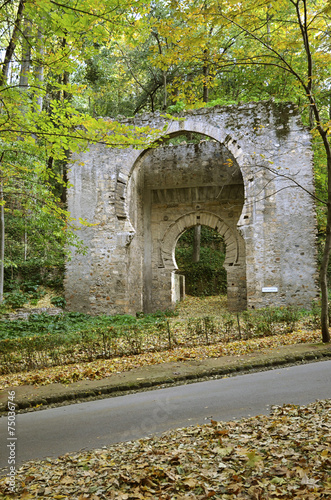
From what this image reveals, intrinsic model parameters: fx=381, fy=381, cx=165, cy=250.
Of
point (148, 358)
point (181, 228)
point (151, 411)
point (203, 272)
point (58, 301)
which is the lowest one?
point (151, 411)

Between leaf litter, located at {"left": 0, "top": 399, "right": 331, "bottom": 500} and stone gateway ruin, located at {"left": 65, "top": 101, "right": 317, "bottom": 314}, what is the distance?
8.43m

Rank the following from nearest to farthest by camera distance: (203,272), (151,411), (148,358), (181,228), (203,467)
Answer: (203,467) → (151,411) → (148,358) → (181,228) → (203,272)

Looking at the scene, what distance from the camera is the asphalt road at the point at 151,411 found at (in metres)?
3.85

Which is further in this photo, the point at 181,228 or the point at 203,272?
the point at 203,272

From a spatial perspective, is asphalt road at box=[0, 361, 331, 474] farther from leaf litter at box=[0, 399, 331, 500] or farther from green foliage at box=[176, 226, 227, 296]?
green foliage at box=[176, 226, 227, 296]

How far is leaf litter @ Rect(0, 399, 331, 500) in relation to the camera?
262 cm

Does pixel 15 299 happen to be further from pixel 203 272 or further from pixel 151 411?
pixel 203 272

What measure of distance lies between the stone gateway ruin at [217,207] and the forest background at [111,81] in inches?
31.7

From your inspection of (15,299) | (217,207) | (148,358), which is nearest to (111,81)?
(217,207)

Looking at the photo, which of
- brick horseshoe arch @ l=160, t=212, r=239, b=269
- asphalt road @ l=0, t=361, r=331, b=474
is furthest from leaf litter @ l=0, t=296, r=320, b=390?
brick horseshoe arch @ l=160, t=212, r=239, b=269

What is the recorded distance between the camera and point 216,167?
623 inches

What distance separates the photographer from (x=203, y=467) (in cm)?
297

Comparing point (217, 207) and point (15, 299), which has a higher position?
point (217, 207)

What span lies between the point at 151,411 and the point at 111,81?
766 inches
